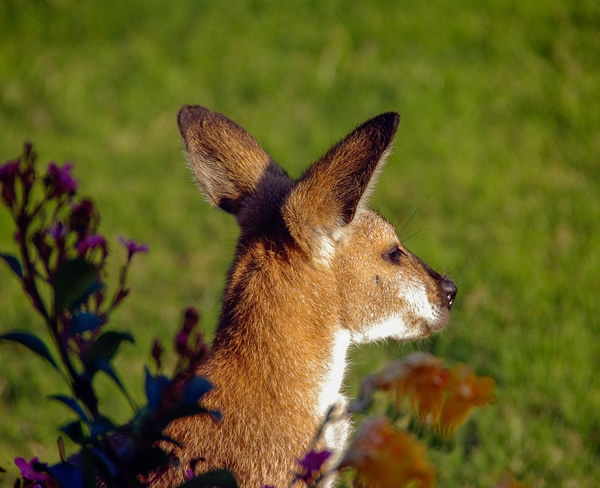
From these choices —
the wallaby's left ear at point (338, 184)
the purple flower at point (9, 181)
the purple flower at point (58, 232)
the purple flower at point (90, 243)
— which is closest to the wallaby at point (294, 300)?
the wallaby's left ear at point (338, 184)

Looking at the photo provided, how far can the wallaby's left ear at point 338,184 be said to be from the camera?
2715mm

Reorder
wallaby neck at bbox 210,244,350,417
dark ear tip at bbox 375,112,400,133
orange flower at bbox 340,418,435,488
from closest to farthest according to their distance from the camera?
orange flower at bbox 340,418,435,488
dark ear tip at bbox 375,112,400,133
wallaby neck at bbox 210,244,350,417

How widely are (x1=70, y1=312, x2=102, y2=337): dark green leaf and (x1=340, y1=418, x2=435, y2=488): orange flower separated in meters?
0.72

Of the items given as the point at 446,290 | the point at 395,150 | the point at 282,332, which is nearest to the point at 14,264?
the point at 282,332

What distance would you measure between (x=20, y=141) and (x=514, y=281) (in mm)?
4234

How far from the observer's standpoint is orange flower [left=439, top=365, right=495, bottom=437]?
184 cm

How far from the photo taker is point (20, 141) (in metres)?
7.08

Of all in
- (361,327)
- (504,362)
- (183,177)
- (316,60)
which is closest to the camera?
(361,327)

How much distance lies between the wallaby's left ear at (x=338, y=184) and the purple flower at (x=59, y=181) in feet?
3.30

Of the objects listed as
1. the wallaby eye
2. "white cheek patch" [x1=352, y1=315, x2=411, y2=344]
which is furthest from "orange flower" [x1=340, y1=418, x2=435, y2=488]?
the wallaby eye

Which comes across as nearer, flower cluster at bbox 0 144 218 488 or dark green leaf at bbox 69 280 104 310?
flower cluster at bbox 0 144 218 488

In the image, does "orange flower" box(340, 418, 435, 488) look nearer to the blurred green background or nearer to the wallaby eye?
the wallaby eye

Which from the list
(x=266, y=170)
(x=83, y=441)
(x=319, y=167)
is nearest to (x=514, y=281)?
(x=266, y=170)

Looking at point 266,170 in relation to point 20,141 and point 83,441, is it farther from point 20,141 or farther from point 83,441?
point 20,141
